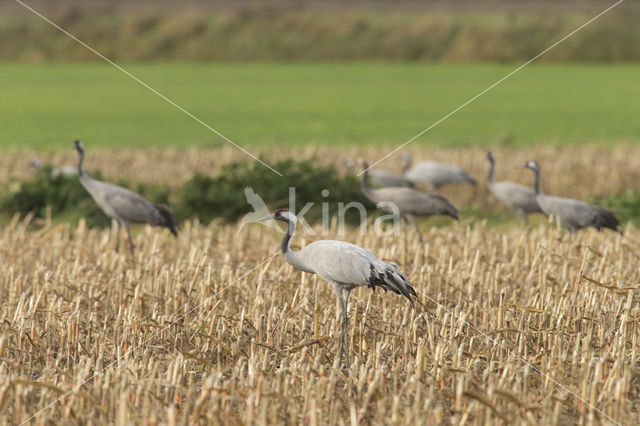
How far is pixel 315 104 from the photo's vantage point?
155ft

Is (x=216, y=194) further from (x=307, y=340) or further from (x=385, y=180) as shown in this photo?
(x=307, y=340)

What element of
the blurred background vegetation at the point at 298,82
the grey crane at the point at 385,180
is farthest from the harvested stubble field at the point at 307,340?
the grey crane at the point at 385,180

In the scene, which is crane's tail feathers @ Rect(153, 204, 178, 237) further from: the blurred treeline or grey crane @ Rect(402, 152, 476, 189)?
the blurred treeline

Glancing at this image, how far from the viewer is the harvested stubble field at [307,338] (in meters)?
6.31

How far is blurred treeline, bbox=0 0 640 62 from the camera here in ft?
248

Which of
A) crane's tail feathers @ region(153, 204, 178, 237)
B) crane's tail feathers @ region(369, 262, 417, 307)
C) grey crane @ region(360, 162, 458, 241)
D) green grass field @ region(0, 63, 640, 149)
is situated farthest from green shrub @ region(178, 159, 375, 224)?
green grass field @ region(0, 63, 640, 149)

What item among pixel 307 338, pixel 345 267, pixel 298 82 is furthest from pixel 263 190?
pixel 298 82

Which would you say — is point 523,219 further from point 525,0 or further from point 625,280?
point 525,0

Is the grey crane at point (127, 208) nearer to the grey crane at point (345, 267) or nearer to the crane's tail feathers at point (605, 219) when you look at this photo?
the grey crane at point (345, 267)

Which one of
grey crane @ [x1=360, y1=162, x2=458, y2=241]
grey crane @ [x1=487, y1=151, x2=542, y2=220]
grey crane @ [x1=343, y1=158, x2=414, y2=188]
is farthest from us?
grey crane @ [x1=343, y1=158, x2=414, y2=188]

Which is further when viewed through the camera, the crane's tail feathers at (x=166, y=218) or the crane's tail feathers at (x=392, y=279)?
the crane's tail feathers at (x=166, y=218)

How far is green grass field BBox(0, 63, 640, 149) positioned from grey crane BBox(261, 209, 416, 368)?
21.5 meters

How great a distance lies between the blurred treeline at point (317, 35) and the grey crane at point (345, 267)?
6906 cm

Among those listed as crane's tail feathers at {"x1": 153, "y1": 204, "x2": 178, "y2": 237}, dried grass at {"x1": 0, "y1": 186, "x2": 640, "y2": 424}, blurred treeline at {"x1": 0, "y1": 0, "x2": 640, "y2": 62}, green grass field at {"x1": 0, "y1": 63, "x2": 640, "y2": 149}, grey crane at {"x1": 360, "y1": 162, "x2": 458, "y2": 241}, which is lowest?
dried grass at {"x1": 0, "y1": 186, "x2": 640, "y2": 424}
